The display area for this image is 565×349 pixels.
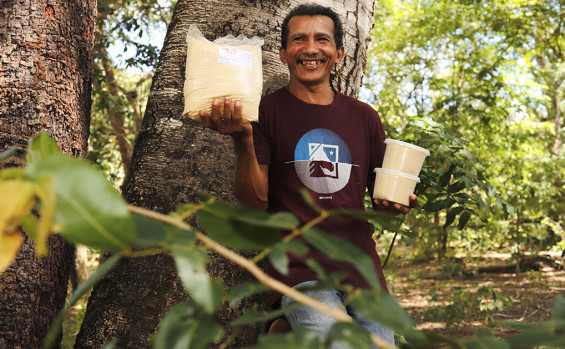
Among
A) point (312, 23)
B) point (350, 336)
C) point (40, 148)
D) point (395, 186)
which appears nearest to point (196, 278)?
point (350, 336)

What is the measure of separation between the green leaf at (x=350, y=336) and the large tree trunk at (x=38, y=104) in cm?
172

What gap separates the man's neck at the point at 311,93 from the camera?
226 cm

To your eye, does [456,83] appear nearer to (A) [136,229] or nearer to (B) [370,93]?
(B) [370,93]

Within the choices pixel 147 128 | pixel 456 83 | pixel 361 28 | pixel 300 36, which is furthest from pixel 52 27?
pixel 456 83

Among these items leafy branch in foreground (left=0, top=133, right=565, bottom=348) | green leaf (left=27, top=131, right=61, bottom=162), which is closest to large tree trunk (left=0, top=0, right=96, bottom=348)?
green leaf (left=27, top=131, right=61, bottom=162)

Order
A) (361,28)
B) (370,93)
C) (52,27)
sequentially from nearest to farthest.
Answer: (52,27) < (361,28) < (370,93)

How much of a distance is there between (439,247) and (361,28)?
847cm

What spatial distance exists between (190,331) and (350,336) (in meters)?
0.14

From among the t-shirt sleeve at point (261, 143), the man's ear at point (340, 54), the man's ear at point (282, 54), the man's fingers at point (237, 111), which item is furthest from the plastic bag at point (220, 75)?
the man's ear at point (340, 54)

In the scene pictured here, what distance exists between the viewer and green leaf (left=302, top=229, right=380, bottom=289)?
0.49 meters

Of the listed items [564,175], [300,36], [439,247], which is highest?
[300,36]

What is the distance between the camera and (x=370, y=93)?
12.0m

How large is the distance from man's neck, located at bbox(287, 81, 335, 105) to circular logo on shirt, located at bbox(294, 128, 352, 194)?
18 centimetres

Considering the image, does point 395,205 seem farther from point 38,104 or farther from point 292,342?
point 292,342
